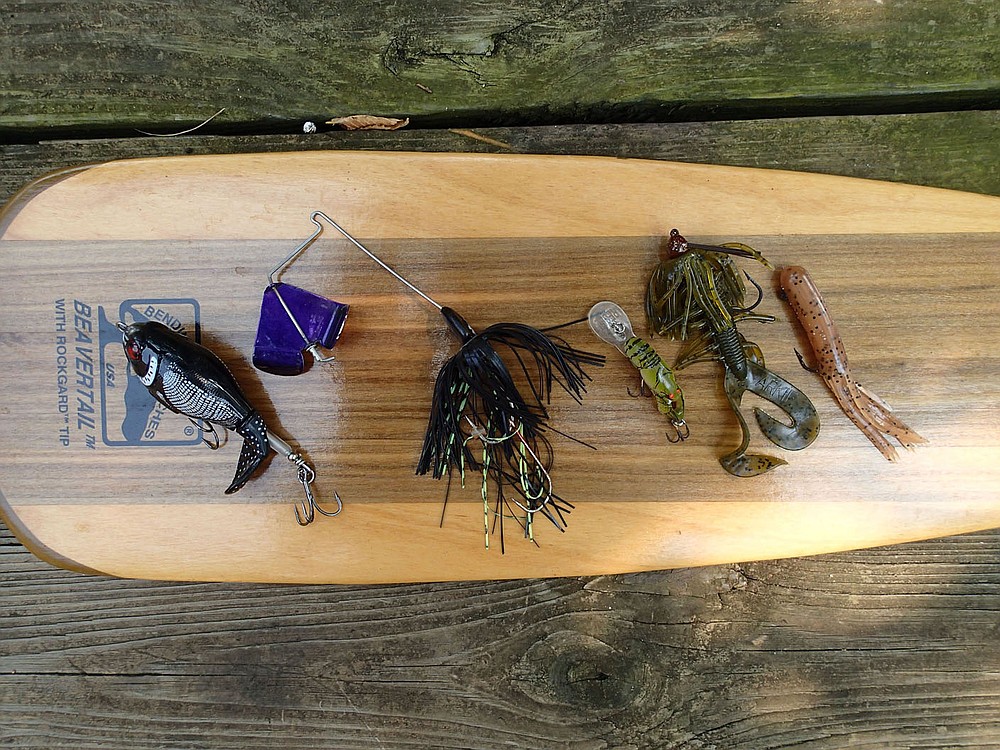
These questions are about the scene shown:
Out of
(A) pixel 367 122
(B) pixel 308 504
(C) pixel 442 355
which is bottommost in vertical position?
(B) pixel 308 504

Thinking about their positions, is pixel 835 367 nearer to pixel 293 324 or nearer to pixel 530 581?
pixel 530 581

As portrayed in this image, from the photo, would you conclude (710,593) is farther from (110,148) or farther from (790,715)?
(110,148)

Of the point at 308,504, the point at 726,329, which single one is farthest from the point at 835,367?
the point at 308,504

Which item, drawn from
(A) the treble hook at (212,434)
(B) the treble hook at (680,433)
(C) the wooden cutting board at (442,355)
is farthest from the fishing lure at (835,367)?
(A) the treble hook at (212,434)

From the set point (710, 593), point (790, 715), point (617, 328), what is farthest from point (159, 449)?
point (790, 715)

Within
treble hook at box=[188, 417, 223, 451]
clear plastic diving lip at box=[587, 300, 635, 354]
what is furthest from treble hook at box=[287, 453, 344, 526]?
clear plastic diving lip at box=[587, 300, 635, 354]

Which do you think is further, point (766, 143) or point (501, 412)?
point (766, 143)
